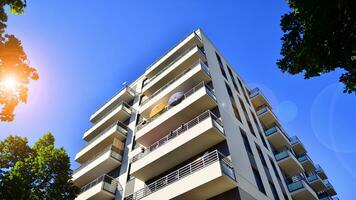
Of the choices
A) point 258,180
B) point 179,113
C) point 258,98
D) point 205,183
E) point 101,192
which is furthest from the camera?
point 258,98

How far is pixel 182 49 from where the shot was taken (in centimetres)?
2730

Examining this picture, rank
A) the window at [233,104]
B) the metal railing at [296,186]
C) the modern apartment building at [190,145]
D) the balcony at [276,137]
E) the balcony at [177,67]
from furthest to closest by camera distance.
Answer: the balcony at [276,137] → the balcony at [177,67] → the metal railing at [296,186] → the window at [233,104] → the modern apartment building at [190,145]

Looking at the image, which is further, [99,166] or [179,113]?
[99,166]

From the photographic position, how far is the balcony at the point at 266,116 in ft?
97.9

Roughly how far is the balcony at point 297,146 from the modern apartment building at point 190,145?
14.6 inches

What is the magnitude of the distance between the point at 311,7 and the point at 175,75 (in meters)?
16.6

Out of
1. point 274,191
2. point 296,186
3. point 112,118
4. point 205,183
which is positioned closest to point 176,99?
point 205,183

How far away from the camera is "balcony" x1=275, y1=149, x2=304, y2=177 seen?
25016 mm

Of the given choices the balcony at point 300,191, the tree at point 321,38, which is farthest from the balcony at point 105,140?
the tree at point 321,38

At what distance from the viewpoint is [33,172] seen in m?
15.5

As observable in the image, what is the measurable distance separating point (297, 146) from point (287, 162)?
905 cm

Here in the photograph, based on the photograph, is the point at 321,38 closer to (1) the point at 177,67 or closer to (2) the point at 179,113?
(2) the point at 179,113

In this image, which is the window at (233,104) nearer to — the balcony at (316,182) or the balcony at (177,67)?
the balcony at (177,67)

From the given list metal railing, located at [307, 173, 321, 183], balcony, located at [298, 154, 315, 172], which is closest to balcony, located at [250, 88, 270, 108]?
balcony, located at [298, 154, 315, 172]
